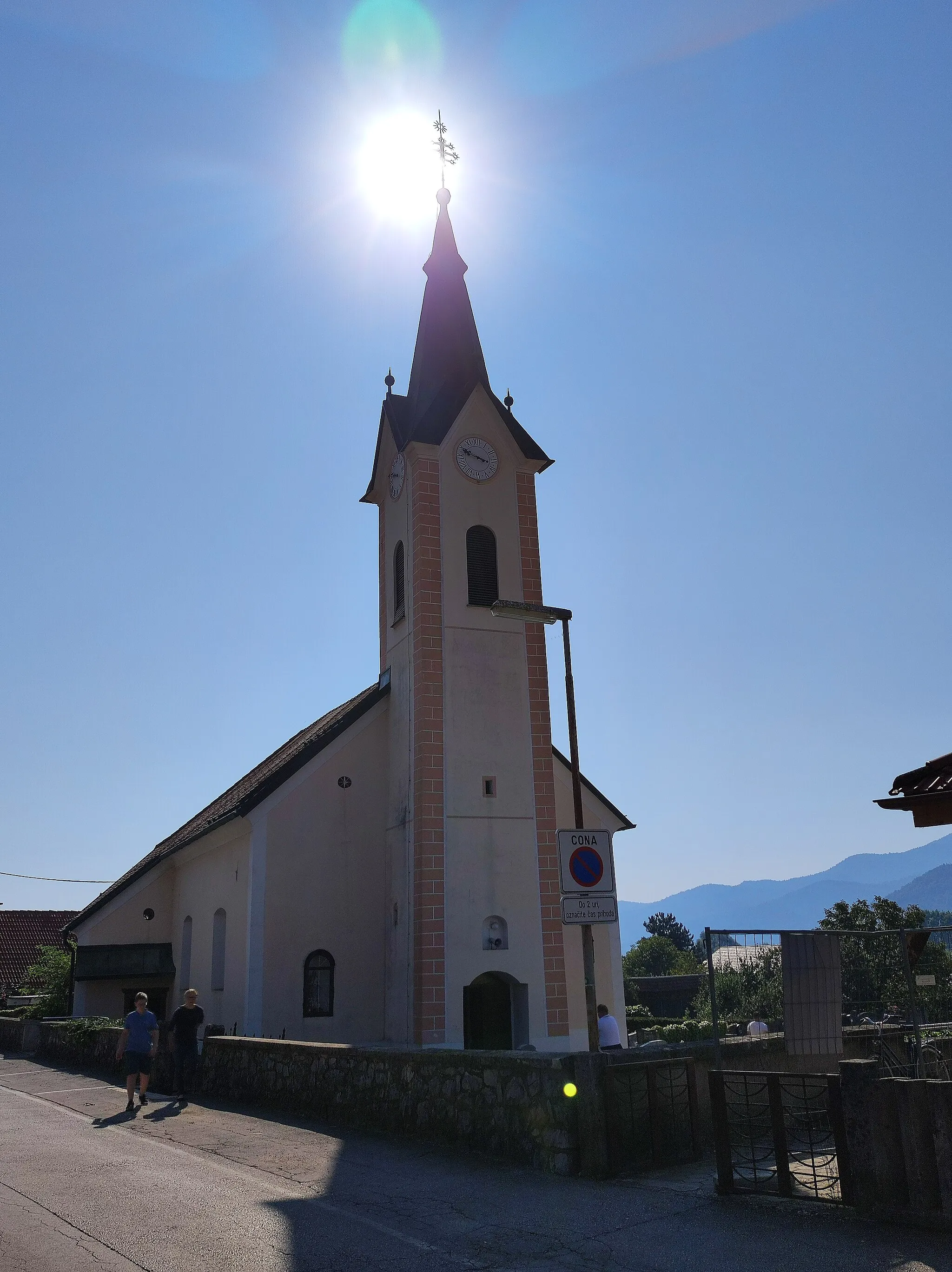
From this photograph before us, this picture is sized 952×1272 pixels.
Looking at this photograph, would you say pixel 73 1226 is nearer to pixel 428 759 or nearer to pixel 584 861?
pixel 584 861

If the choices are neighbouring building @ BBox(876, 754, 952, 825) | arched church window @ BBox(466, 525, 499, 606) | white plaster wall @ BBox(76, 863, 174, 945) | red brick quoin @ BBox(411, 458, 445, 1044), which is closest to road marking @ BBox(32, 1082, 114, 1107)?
red brick quoin @ BBox(411, 458, 445, 1044)

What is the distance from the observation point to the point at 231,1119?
44.4ft

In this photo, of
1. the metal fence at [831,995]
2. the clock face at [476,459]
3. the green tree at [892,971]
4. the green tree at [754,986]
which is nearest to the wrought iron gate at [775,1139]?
the metal fence at [831,995]

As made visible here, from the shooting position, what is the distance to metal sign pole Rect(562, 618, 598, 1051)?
10727 mm

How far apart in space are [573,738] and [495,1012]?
9.50m

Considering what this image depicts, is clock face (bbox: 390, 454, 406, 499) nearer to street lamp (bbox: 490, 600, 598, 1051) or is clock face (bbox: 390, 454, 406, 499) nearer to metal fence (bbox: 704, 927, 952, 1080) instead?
street lamp (bbox: 490, 600, 598, 1051)

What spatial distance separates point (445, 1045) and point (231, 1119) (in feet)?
20.5

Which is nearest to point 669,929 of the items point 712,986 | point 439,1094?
point 439,1094

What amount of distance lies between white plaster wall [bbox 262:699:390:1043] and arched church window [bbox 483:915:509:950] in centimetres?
281

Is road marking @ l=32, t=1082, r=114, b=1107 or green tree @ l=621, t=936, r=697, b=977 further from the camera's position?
green tree @ l=621, t=936, r=697, b=977

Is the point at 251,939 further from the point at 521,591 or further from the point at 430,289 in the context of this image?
the point at 430,289

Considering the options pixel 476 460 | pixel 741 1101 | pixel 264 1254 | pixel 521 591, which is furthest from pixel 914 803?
pixel 476 460

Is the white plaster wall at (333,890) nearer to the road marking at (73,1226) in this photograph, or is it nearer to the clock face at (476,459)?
the clock face at (476,459)

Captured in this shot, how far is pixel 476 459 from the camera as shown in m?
23.5
